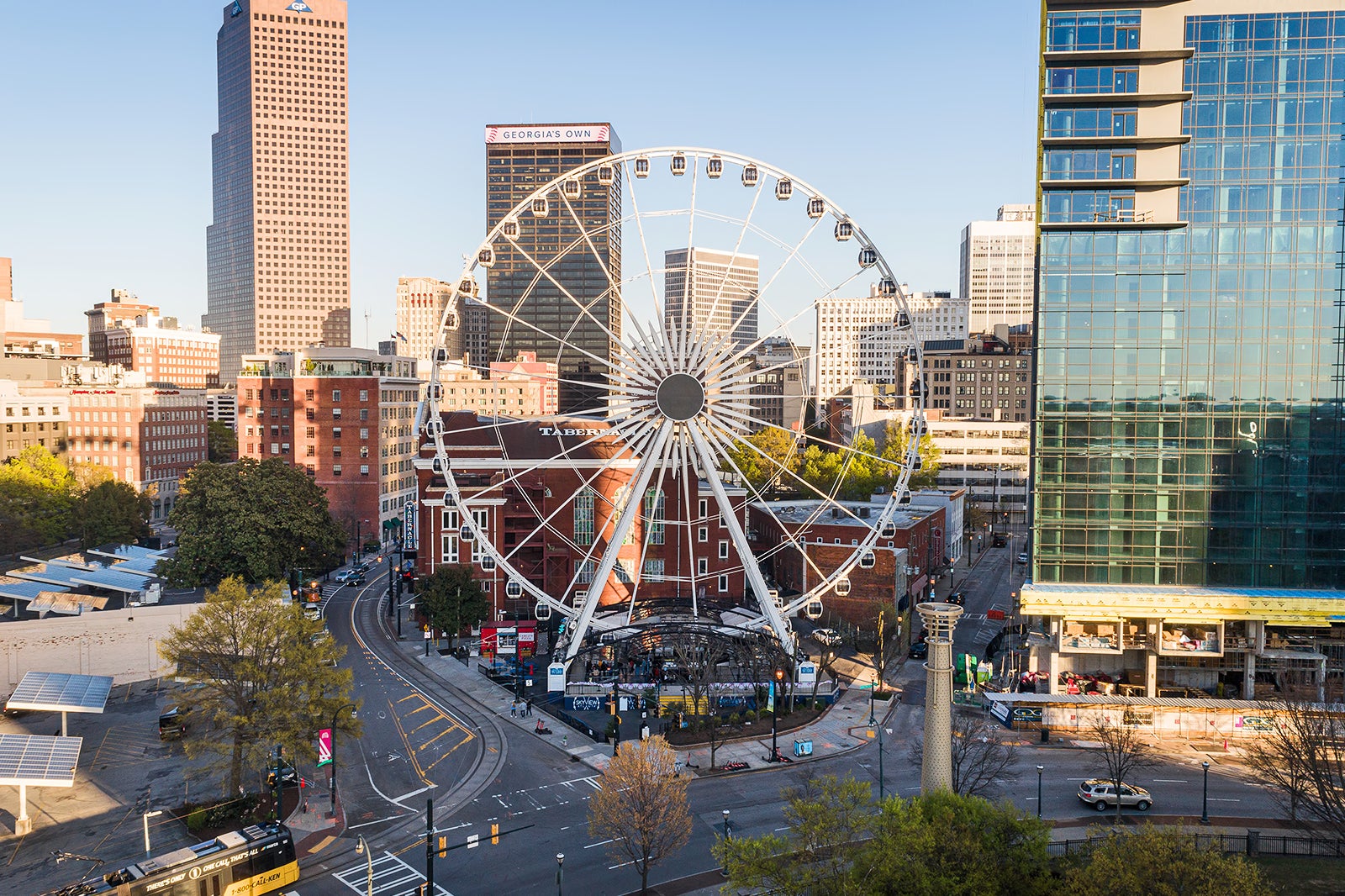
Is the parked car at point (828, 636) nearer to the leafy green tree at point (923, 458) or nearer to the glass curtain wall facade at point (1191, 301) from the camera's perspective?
the glass curtain wall facade at point (1191, 301)

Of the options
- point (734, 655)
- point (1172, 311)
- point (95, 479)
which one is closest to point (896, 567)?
point (734, 655)

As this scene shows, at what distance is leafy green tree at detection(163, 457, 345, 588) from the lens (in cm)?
8819

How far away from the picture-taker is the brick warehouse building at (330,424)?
123m

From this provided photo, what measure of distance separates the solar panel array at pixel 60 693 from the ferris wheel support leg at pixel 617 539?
1046 inches

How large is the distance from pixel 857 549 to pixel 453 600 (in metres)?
30.3

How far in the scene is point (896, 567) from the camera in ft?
278

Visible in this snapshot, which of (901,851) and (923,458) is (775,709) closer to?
(901,851)

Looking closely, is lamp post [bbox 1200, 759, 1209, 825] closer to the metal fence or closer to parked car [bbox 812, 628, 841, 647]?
the metal fence

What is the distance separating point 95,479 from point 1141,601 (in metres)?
116

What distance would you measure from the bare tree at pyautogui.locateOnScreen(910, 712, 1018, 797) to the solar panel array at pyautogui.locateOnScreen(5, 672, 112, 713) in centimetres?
4219

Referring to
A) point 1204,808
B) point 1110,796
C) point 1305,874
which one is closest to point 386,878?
point 1110,796

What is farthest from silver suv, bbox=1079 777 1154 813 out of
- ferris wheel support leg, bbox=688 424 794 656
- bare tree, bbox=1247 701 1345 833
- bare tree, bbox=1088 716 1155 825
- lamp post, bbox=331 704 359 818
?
lamp post, bbox=331 704 359 818

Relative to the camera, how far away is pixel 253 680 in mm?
48344

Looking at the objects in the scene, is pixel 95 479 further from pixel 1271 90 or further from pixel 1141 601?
pixel 1271 90
